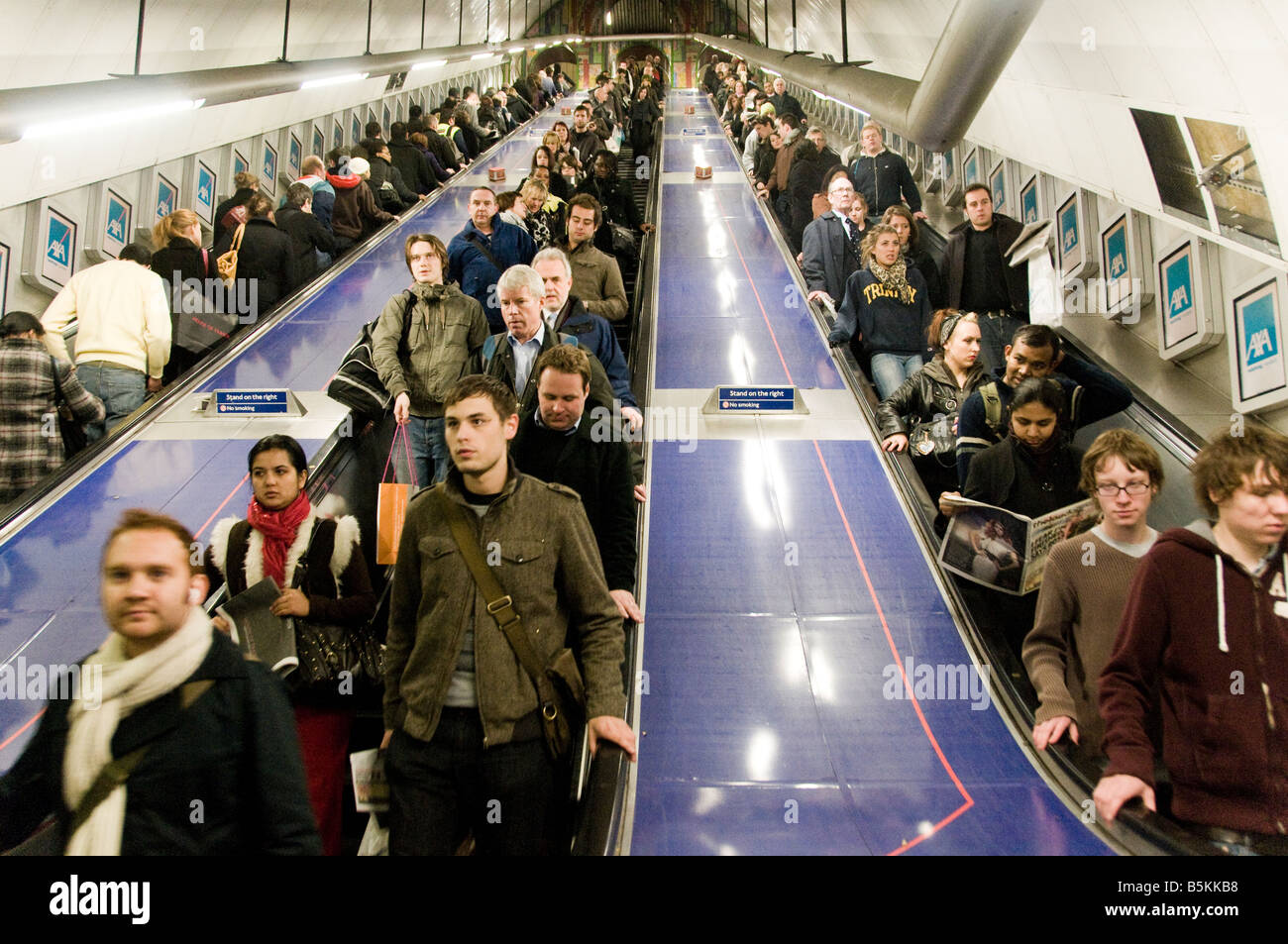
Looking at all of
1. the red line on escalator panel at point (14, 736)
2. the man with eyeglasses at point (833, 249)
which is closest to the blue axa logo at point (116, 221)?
the man with eyeglasses at point (833, 249)

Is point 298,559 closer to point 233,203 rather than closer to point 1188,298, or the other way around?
point 233,203

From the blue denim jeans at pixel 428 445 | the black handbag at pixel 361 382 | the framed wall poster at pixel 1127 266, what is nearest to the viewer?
the blue denim jeans at pixel 428 445

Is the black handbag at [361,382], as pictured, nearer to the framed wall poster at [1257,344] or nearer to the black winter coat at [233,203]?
the black winter coat at [233,203]

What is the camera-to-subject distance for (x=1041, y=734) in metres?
2.92

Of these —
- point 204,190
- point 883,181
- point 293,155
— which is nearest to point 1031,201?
point 883,181

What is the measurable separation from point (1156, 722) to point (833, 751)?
1.36 m

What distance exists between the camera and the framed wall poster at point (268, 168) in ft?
49.6

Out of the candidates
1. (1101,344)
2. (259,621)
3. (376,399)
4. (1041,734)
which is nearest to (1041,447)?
(1041,734)

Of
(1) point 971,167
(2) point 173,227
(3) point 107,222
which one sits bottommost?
(2) point 173,227

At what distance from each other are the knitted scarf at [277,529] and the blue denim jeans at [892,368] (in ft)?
14.7

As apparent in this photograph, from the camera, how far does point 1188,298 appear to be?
7.43 m

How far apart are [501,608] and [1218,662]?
1997 millimetres

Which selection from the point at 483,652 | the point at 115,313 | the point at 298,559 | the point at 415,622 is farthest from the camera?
the point at 115,313

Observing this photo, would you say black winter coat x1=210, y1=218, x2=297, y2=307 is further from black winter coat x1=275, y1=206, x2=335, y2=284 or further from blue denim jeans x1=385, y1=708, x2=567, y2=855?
blue denim jeans x1=385, y1=708, x2=567, y2=855
